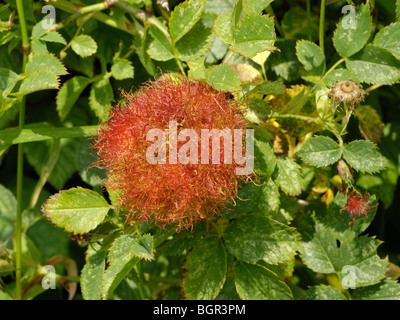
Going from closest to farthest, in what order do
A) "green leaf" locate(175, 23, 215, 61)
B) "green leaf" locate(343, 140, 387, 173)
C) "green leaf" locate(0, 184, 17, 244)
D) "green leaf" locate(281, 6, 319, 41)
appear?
1. "green leaf" locate(343, 140, 387, 173)
2. "green leaf" locate(175, 23, 215, 61)
3. "green leaf" locate(281, 6, 319, 41)
4. "green leaf" locate(0, 184, 17, 244)

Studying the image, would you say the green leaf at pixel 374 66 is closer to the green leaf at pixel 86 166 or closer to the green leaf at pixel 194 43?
the green leaf at pixel 194 43

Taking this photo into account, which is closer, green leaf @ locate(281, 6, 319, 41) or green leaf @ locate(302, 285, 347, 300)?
green leaf @ locate(302, 285, 347, 300)

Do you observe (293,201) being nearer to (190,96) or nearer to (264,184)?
(264,184)

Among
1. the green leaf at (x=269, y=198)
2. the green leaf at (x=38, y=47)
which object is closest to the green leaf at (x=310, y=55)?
the green leaf at (x=269, y=198)

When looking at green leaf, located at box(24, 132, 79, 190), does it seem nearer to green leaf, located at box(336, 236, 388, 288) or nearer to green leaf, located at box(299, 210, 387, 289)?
green leaf, located at box(299, 210, 387, 289)

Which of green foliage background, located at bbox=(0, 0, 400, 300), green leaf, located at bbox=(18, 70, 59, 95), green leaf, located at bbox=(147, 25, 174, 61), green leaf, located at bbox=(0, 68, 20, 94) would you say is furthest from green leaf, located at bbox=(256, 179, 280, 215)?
green leaf, located at bbox=(0, 68, 20, 94)

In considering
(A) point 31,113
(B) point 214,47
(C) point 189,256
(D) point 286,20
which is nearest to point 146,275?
(C) point 189,256

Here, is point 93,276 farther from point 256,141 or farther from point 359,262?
point 359,262
